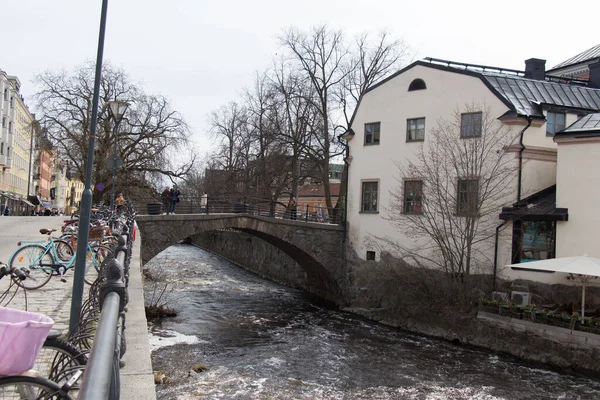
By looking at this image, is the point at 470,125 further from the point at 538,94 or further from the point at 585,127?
the point at 585,127

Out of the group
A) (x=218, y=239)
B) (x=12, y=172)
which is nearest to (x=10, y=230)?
(x=218, y=239)

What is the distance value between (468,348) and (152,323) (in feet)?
36.0

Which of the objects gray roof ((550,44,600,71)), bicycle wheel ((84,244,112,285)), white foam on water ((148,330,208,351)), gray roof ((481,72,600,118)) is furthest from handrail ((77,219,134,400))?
gray roof ((550,44,600,71))

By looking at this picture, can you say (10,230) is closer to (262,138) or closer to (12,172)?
(262,138)

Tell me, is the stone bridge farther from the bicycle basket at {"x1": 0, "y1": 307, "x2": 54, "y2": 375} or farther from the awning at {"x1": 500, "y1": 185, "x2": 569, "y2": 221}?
the bicycle basket at {"x1": 0, "y1": 307, "x2": 54, "y2": 375}

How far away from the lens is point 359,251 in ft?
92.3

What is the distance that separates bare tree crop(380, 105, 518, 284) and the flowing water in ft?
13.4

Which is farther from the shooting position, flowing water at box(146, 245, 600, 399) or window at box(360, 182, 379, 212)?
window at box(360, 182, 379, 212)

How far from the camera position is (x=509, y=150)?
22.4m

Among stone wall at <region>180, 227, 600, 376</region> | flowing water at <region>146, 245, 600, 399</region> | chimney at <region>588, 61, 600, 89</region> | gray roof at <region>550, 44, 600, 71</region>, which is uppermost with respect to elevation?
gray roof at <region>550, 44, 600, 71</region>

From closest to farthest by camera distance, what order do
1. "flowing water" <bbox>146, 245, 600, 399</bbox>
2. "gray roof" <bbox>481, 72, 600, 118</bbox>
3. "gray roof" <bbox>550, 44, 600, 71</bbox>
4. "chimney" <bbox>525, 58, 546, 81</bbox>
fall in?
"flowing water" <bbox>146, 245, 600, 399</bbox>, "gray roof" <bbox>481, 72, 600, 118</bbox>, "chimney" <bbox>525, 58, 546, 81</bbox>, "gray roof" <bbox>550, 44, 600, 71</bbox>

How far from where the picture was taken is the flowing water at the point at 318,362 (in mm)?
14000

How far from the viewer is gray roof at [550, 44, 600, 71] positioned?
33.4 metres

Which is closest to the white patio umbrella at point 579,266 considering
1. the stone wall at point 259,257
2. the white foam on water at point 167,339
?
the white foam on water at point 167,339
